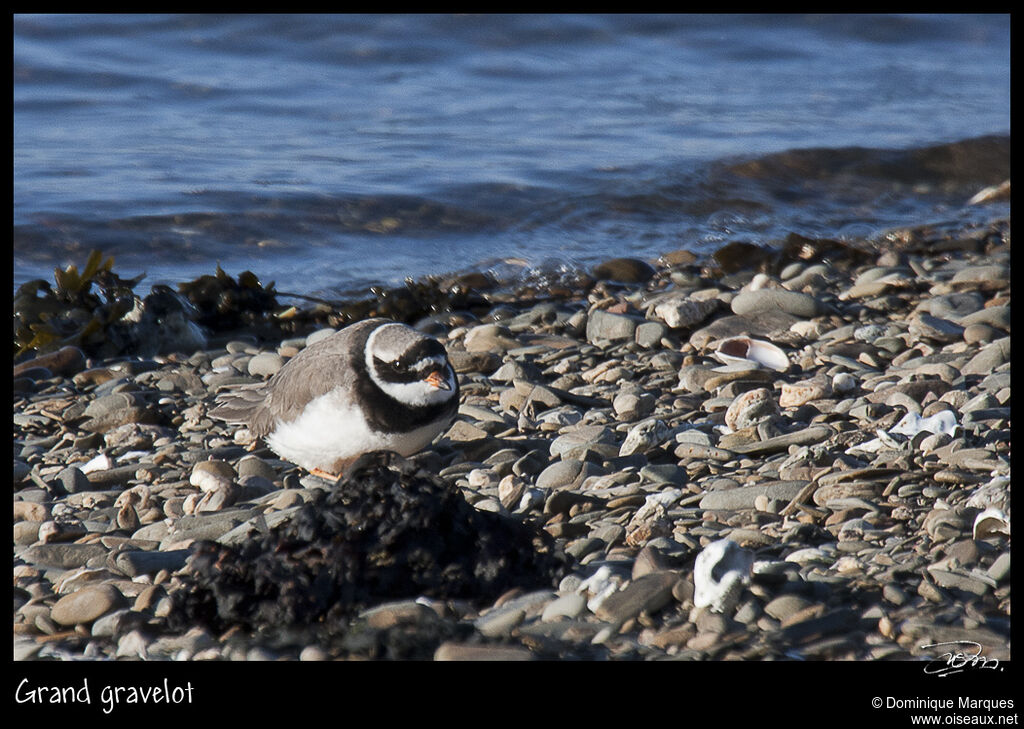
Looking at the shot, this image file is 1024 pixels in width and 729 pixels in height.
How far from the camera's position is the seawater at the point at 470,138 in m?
10.4

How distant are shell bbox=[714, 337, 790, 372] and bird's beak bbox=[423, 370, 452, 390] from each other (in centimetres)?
225

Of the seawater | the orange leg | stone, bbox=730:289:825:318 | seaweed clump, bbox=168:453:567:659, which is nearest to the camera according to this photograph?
seaweed clump, bbox=168:453:567:659

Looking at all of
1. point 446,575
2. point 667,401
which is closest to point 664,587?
point 446,575

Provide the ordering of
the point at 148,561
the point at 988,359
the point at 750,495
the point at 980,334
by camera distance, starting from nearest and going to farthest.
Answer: the point at 148,561 → the point at 750,495 → the point at 988,359 → the point at 980,334

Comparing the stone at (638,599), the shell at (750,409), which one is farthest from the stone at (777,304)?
the stone at (638,599)

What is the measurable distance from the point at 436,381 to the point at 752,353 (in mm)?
2516

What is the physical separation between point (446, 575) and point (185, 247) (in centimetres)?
719

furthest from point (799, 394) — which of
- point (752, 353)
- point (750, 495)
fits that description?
point (750, 495)

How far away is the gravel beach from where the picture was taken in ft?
11.8

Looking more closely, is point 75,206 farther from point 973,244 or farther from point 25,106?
point 973,244

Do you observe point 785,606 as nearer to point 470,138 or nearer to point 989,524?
point 989,524

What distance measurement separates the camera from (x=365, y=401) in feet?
16.5

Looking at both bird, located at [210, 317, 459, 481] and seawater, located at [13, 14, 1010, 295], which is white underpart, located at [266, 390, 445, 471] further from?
seawater, located at [13, 14, 1010, 295]

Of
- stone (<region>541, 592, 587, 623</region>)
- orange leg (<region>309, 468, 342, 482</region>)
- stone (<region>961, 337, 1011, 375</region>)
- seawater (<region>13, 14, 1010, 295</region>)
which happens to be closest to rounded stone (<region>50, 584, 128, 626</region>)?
orange leg (<region>309, 468, 342, 482</region>)
